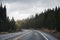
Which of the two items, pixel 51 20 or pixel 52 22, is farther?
pixel 51 20

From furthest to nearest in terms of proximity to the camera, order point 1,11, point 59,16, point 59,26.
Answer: point 1,11, point 59,16, point 59,26

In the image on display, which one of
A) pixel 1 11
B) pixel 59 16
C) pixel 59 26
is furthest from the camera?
pixel 1 11

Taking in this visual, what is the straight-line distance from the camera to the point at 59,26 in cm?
6538

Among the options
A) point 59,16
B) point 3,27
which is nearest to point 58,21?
point 59,16

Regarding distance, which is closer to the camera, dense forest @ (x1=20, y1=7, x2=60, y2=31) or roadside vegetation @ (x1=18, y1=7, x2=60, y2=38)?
roadside vegetation @ (x1=18, y1=7, x2=60, y2=38)

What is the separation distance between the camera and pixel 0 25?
7138 cm

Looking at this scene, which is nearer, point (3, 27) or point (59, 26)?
point (59, 26)

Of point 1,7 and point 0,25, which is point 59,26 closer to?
point 0,25

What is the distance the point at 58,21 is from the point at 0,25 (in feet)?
70.3

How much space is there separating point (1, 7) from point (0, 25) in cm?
3282

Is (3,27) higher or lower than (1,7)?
lower

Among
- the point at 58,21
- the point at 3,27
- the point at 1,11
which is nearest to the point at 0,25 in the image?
the point at 3,27

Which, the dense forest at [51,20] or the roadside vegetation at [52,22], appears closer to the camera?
the roadside vegetation at [52,22]

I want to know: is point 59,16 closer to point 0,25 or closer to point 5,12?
point 0,25
